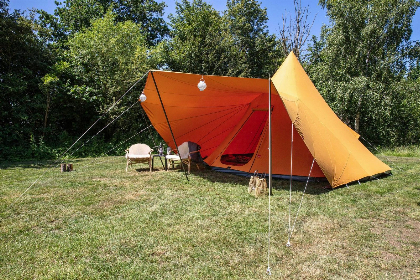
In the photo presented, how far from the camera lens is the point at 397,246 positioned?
274 centimetres

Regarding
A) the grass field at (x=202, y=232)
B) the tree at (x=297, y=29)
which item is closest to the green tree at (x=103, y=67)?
the grass field at (x=202, y=232)

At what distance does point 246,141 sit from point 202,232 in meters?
3.99

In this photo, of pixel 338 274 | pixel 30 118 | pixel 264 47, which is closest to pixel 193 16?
pixel 264 47

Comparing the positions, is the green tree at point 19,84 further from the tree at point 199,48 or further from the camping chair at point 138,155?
the tree at point 199,48

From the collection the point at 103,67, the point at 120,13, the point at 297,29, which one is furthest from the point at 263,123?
the point at 120,13

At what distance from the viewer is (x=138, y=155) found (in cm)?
668

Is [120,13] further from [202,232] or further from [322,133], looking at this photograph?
[202,232]

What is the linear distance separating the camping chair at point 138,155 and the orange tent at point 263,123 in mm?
868

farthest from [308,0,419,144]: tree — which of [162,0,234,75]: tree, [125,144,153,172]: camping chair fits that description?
[125,144,153,172]: camping chair

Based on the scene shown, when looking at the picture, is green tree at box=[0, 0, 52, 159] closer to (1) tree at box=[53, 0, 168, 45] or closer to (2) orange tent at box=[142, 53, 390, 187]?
(2) orange tent at box=[142, 53, 390, 187]

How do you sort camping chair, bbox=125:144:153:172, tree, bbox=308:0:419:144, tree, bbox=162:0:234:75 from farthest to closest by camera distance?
tree, bbox=162:0:234:75 → tree, bbox=308:0:419:144 → camping chair, bbox=125:144:153:172

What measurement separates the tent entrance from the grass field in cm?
154

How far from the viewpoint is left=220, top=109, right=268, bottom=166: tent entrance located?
6.30 metres

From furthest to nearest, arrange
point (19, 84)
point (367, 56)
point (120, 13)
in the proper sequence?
point (120, 13), point (367, 56), point (19, 84)
